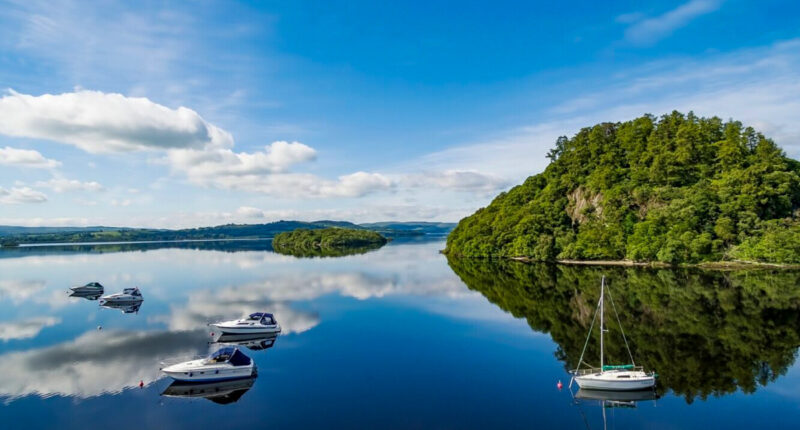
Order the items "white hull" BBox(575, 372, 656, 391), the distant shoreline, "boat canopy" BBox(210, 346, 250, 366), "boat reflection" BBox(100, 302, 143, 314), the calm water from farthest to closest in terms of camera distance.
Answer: the distant shoreline, "boat reflection" BBox(100, 302, 143, 314), "boat canopy" BBox(210, 346, 250, 366), "white hull" BBox(575, 372, 656, 391), the calm water

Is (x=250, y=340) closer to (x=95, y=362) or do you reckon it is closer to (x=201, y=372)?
(x=201, y=372)

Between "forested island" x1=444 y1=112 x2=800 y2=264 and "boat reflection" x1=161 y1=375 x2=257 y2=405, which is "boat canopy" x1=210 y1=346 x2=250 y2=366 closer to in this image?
"boat reflection" x1=161 y1=375 x2=257 y2=405

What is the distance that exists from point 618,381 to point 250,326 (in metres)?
33.7

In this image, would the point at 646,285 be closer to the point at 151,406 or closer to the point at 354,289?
the point at 354,289

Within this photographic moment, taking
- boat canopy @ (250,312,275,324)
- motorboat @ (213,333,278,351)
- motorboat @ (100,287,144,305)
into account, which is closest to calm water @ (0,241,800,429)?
motorboat @ (213,333,278,351)

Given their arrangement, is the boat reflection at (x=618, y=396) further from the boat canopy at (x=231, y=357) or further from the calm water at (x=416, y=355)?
the boat canopy at (x=231, y=357)

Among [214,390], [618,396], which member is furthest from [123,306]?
[618,396]

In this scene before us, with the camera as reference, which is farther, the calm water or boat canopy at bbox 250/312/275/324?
boat canopy at bbox 250/312/275/324

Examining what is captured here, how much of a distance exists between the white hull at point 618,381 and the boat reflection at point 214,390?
23240 mm

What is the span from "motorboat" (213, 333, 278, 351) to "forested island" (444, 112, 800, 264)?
278 ft

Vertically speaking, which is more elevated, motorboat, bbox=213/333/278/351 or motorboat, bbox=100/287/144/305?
motorboat, bbox=100/287/144/305

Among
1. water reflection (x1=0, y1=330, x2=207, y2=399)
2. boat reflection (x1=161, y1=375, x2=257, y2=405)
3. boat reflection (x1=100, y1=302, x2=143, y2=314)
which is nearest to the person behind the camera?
boat reflection (x1=161, y1=375, x2=257, y2=405)

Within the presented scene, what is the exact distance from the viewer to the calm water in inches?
→ 950

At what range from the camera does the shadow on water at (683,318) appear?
3016 cm
